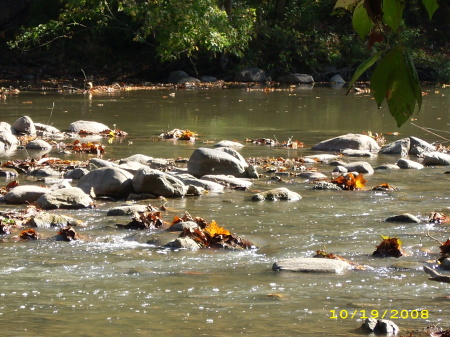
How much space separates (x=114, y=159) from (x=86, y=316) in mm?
5980

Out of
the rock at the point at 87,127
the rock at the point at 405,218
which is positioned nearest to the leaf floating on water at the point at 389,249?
the rock at the point at 405,218

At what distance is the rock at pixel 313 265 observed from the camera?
461 cm

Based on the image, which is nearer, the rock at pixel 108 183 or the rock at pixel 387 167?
the rock at pixel 108 183

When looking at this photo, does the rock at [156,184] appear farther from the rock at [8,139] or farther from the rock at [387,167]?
the rock at [8,139]

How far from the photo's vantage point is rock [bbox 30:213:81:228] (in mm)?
5953

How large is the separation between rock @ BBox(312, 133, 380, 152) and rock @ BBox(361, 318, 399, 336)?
7.27 m

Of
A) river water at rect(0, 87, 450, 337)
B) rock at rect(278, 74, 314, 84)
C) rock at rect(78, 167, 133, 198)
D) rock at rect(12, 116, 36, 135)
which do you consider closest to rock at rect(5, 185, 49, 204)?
rock at rect(78, 167, 133, 198)

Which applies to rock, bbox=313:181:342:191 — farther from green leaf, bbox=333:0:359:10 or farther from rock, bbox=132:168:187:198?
green leaf, bbox=333:0:359:10

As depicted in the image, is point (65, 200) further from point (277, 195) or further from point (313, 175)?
point (313, 175)

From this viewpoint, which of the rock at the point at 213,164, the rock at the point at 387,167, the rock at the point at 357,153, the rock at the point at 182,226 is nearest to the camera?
the rock at the point at 182,226

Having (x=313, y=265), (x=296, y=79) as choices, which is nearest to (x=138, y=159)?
(x=313, y=265)

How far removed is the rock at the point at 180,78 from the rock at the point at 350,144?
14.7m

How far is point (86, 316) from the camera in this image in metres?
3.77

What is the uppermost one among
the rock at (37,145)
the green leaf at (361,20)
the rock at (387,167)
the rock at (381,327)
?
the green leaf at (361,20)
